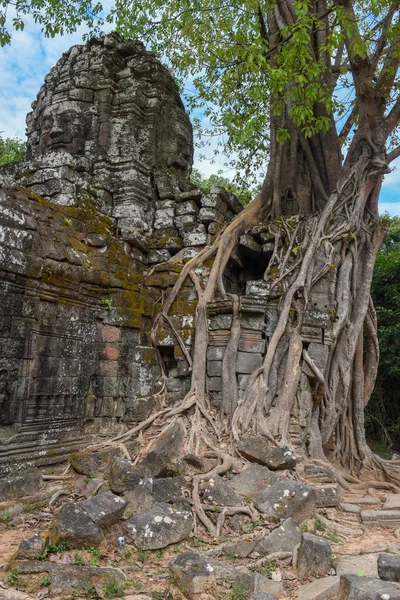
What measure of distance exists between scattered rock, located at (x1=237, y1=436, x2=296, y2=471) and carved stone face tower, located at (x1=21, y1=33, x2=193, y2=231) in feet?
10.9

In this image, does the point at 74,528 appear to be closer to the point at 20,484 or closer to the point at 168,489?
the point at 168,489

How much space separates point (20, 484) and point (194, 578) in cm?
213

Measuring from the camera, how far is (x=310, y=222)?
6.87 meters

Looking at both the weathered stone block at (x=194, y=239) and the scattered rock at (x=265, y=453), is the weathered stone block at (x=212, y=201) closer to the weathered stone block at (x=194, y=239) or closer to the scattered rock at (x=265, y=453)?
the weathered stone block at (x=194, y=239)

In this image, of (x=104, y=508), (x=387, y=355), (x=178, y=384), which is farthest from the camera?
(x=387, y=355)

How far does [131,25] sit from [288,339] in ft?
22.8

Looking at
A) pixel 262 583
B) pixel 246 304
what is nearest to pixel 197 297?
pixel 246 304

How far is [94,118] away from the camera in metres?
7.63

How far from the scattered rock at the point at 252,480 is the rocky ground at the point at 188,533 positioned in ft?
0.04

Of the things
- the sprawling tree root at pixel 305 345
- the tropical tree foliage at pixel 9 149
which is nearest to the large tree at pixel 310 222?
the sprawling tree root at pixel 305 345

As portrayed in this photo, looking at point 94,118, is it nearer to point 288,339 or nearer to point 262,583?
point 288,339

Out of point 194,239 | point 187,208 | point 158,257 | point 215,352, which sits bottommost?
point 215,352

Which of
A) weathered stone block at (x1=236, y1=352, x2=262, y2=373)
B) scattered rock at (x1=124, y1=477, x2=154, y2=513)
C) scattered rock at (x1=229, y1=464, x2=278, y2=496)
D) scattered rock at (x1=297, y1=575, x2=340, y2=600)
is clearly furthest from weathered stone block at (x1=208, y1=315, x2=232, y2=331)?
scattered rock at (x1=297, y1=575, x2=340, y2=600)

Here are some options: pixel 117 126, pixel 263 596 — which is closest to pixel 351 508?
pixel 263 596
